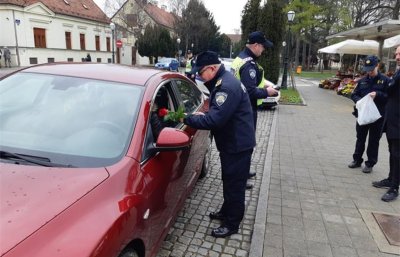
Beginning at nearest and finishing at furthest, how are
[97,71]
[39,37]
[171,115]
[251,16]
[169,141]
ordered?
1. [169,141]
2. [171,115]
3. [97,71]
4. [251,16]
5. [39,37]

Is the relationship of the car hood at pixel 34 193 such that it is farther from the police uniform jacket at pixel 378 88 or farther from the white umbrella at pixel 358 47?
the white umbrella at pixel 358 47

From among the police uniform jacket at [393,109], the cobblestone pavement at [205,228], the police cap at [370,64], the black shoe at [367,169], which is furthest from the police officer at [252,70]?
the black shoe at [367,169]

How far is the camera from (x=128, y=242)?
2.02 meters

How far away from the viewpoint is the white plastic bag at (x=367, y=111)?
543 cm

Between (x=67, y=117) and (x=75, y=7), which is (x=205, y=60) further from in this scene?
(x=75, y=7)

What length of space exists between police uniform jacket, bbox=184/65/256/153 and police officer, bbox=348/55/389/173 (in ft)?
9.79

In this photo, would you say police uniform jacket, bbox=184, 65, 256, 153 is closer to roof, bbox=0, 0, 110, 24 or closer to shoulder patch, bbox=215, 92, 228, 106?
shoulder patch, bbox=215, 92, 228, 106

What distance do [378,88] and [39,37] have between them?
36.5 meters

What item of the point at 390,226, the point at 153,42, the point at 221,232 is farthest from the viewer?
the point at 153,42

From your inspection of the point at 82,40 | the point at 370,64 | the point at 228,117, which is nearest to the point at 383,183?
the point at 370,64

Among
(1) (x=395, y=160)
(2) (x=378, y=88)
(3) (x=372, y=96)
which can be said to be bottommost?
(1) (x=395, y=160)

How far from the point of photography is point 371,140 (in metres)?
5.77

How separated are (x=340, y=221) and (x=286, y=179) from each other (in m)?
1.43

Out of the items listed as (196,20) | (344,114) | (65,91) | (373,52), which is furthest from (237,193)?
(196,20)
